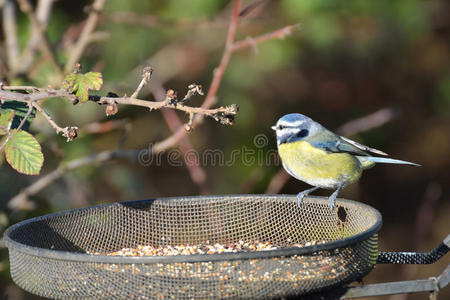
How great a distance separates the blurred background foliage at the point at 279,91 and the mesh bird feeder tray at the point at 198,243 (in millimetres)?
1534

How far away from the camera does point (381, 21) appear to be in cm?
610

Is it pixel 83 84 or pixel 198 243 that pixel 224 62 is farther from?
pixel 83 84

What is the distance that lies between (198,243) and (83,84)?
1.24 m

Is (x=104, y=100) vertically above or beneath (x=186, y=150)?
above

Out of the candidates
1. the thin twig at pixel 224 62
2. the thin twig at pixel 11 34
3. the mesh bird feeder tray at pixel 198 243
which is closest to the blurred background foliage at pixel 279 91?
the thin twig at pixel 11 34

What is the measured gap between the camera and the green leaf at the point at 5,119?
7.53ft

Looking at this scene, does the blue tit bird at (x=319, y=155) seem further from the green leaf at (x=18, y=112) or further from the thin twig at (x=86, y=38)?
the green leaf at (x=18, y=112)

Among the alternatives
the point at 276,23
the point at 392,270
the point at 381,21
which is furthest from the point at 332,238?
the point at 392,270

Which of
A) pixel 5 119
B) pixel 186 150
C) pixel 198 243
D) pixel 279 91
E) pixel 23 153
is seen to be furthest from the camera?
pixel 279 91

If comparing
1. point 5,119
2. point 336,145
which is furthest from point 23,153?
point 336,145

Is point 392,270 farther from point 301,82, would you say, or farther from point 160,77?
point 160,77

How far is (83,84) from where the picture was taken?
2.23m

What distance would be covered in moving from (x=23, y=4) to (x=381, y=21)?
378cm

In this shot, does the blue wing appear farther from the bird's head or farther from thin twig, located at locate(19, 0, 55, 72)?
thin twig, located at locate(19, 0, 55, 72)
